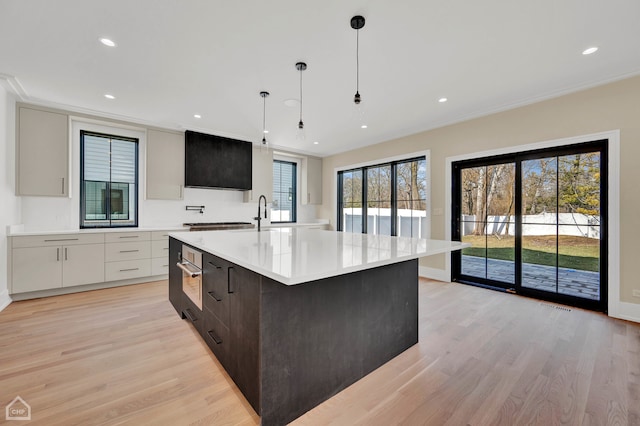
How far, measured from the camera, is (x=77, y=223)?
4.05m

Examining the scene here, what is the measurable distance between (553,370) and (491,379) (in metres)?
0.53

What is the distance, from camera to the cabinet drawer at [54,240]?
3311mm

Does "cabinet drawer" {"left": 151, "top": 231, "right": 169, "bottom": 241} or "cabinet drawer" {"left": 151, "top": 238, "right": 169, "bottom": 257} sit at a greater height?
"cabinet drawer" {"left": 151, "top": 231, "right": 169, "bottom": 241}

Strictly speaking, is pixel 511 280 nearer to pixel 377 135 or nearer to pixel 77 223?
pixel 377 135

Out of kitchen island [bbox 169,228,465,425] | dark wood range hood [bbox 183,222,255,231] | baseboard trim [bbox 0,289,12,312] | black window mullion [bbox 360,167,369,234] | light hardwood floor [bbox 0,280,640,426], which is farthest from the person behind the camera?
black window mullion [bbox 360,167,369,234]

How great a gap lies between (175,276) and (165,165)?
8.02 ft

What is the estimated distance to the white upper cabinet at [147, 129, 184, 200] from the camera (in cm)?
440

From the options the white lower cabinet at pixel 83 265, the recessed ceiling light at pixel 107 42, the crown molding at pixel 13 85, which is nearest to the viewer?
the recessed ceiling light at pixel 107 42

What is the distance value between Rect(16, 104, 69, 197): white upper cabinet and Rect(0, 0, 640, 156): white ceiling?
0.23 m

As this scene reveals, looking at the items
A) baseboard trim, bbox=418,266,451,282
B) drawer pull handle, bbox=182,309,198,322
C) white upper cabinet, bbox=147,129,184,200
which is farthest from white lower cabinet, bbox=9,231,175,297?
baseboard trim, bbox=418,266,451,282

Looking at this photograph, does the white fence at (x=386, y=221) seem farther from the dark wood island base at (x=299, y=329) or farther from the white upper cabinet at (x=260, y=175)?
the dark wood island base at (x=299, y=329)

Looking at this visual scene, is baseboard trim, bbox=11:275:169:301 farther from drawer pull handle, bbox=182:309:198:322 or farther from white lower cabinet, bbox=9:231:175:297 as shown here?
drawer pull handle, bbox=182:309:198:322

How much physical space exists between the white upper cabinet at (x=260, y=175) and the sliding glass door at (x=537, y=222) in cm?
365

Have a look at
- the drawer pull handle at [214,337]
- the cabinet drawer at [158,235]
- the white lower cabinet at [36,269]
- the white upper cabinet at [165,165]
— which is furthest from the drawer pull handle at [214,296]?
the white upper cabinet at [165,165]
